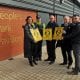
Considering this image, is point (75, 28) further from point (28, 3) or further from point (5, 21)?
point (28, 3)

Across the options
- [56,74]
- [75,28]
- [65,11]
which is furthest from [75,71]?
[65,11]

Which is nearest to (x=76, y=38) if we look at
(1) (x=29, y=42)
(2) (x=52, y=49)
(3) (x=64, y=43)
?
(3) (x=64, y=43)

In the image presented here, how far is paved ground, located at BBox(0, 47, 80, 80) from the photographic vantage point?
32.9 feet

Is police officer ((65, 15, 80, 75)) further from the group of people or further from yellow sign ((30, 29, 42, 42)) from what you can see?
yellow sign ((30, 29, 42, 42))

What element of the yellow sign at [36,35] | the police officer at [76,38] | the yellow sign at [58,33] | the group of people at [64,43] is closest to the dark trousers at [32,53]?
the group of people at [64,43]

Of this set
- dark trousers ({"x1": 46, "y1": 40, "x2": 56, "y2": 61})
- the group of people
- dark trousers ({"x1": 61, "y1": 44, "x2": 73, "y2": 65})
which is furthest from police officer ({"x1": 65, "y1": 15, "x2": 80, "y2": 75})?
dark trousers ({"x1": 46, "y1": 40, "x2": 56, "y2": 61})

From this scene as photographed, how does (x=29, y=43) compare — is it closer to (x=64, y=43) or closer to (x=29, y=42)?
(x=29, y=42)

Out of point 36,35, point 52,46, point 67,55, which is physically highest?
point 36,35

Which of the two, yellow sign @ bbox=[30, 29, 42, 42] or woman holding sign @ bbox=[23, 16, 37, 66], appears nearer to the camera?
woman holding sign @ bbox=[23, 16, 37, 66]

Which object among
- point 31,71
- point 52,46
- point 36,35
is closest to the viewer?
point 31,71

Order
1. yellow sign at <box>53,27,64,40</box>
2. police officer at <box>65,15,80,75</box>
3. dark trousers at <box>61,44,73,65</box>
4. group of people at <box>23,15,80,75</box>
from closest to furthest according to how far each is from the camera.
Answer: police officer at <box>65,15,80,75</box> → group of people at <box>23,15,80,75</box> → dark trousers at <box>61,44,73,65</box> → yellow sign at <box>53,27,64,40</box>

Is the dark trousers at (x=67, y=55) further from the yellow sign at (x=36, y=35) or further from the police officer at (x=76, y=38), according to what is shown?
the police officer at (x=76, y=38)

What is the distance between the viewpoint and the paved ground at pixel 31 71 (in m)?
10.0

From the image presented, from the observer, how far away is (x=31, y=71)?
1098 cm
